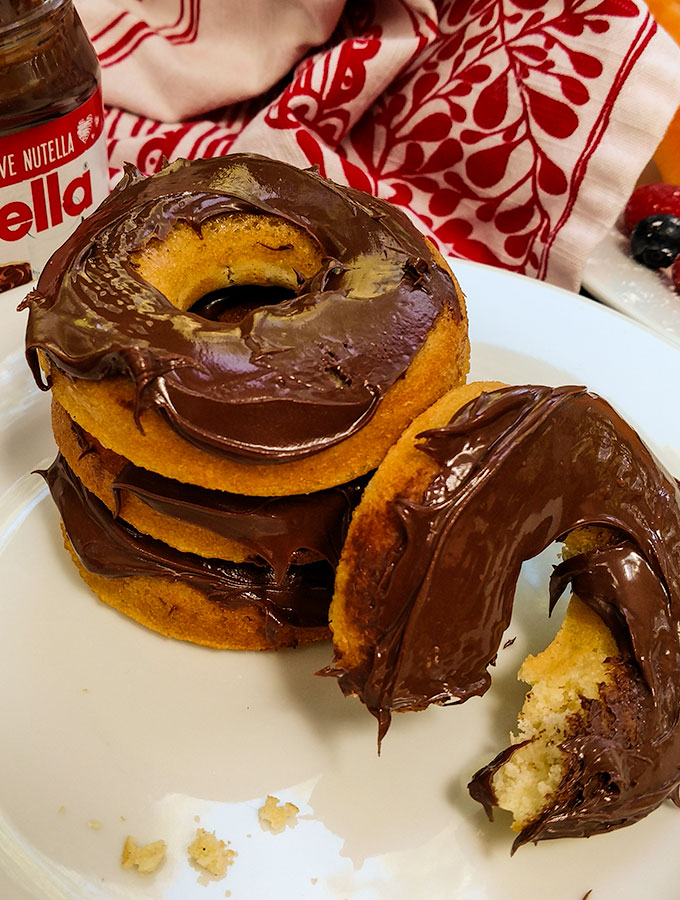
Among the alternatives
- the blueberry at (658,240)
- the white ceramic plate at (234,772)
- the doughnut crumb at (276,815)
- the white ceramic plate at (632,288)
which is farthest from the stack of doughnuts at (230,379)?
the blueberry at (658,240)

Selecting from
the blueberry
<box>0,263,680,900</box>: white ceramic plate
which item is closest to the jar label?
<box>0,263,680,900</box>: white ceramic plate

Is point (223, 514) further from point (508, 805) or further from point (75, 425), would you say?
point (508, 805)

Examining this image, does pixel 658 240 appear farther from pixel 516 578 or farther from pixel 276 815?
pixel 276 815

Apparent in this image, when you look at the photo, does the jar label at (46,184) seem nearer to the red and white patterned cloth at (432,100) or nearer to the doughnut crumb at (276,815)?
the red and white patterned cloth at (432,100)

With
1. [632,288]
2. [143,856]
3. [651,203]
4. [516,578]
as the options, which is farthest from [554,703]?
[651,203]

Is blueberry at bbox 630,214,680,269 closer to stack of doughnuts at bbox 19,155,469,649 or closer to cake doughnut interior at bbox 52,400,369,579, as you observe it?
stack of doughnuts at bbox 19,155,469,649
